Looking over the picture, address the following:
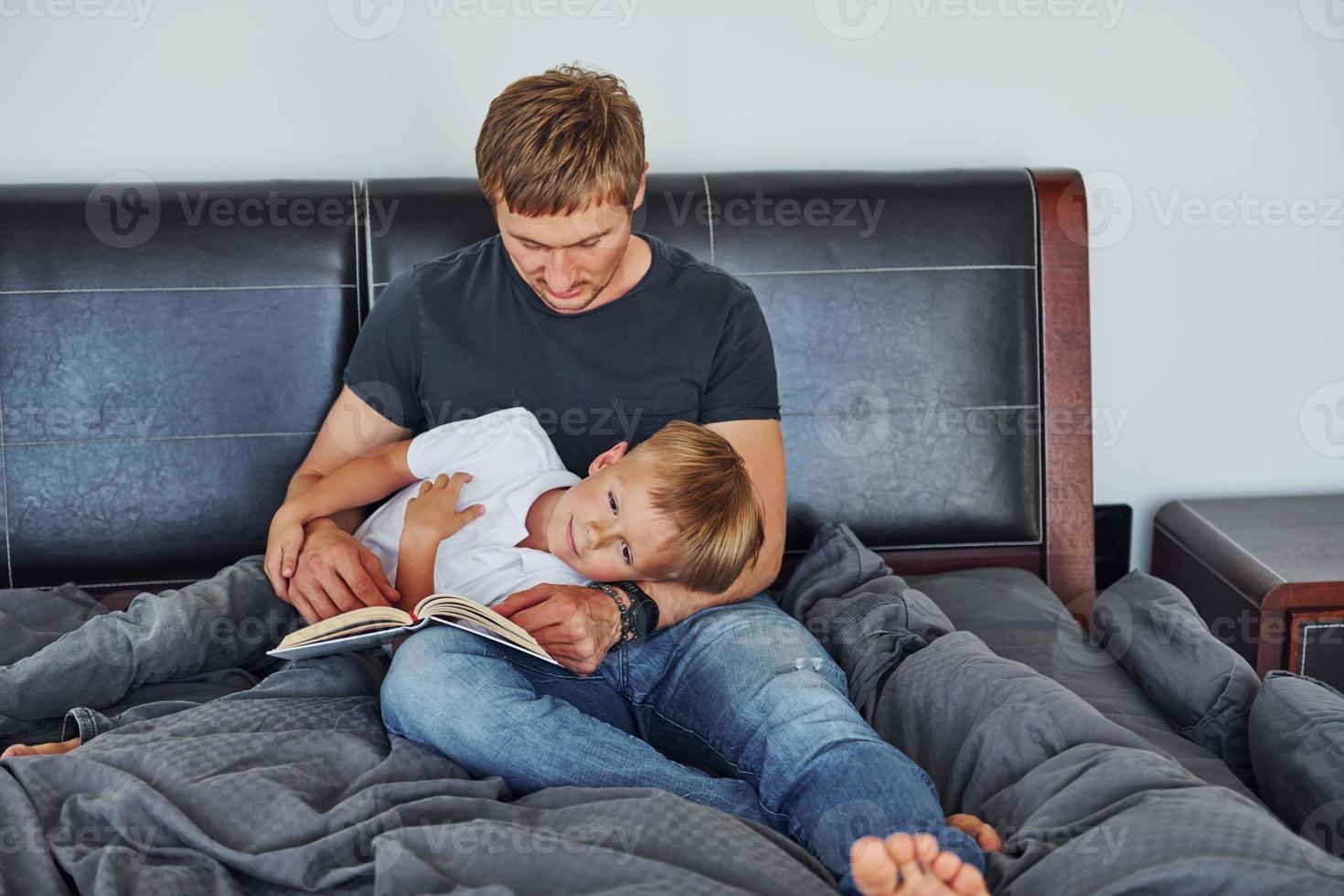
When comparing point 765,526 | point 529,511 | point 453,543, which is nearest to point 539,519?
point 529,511

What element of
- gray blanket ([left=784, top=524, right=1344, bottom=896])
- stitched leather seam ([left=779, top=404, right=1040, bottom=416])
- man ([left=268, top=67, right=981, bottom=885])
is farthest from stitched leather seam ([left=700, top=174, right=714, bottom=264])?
gray blanket ([left=784, top=524, right=1344, bottom=896])

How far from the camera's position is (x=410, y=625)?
155 cm

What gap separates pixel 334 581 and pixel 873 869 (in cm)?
87

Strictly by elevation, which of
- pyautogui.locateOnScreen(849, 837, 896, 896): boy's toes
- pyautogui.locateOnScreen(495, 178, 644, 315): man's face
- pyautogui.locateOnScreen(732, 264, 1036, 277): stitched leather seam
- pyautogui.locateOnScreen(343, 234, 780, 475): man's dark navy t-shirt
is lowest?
pyautogui.locateOnScreen(849, 837, 896, 896): boy's toes

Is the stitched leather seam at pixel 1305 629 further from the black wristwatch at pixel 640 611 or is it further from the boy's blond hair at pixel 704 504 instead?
the black wristwatch at pixel 640 611

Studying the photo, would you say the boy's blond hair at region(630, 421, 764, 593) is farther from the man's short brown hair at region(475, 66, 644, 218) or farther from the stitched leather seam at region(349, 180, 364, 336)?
the stitched leather seam at region(349, 180, 364, 336)

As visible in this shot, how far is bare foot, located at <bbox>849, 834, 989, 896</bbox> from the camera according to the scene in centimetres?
120

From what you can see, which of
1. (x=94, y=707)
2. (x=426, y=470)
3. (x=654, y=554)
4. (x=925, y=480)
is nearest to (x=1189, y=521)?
(x=925, y=480)

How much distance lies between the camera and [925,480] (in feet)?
7.50

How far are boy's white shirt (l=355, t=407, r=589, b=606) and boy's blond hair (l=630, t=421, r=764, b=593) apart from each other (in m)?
0.19

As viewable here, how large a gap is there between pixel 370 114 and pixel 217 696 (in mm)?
1172

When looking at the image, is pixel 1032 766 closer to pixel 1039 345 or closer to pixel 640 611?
pixel 640 611

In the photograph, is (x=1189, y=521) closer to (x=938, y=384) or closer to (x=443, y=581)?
(x=938, y=384)

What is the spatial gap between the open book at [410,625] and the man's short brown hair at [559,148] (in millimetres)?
567
